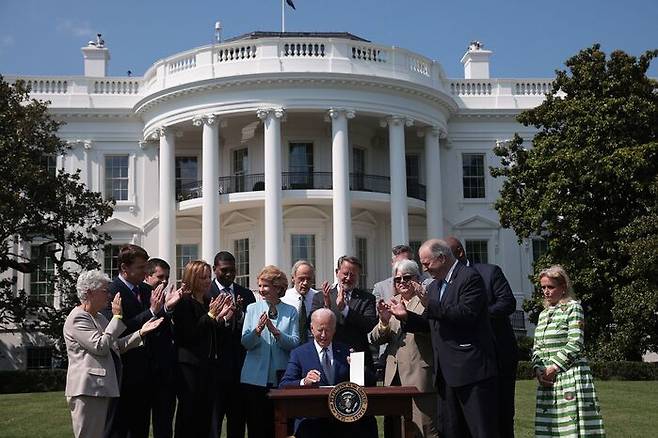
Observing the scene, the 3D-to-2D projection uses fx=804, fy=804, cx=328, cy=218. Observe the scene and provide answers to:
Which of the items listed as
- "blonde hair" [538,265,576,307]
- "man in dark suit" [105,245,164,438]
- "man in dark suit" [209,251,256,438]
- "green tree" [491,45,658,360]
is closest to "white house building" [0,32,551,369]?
"green tree" [491,45,658,360]

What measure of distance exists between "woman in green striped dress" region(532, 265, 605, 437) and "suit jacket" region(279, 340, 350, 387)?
1.88 meters

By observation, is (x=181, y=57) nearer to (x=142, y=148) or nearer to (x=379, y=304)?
(x=142, y=148)

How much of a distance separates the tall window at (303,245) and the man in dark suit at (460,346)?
880 inches

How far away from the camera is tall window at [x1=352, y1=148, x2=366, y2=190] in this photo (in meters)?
30.2

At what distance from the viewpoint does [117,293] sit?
7.80 metres

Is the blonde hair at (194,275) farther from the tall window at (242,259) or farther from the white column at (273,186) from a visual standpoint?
the tall window at (242,259)

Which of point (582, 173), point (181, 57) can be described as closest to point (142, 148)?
point (181, 57)

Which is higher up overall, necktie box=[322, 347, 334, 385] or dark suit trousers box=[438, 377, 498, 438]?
necktie box=[322, 347, 334, 385]

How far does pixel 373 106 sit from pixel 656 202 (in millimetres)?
10529

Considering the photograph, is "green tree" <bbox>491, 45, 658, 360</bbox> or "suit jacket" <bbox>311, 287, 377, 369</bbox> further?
"green tree" <bbox>491, 45, 658, 360</bbox>

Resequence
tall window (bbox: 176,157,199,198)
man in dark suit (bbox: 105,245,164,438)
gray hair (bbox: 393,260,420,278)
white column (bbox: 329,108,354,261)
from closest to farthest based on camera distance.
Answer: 1. gray hair (bbox: 393,260,420,278)
2. man in dark suit (bbox: 105,245,164,438)
3. white column (bbox: 329,108,354,261)
4. tall window (bbox: 176,157,199,198)

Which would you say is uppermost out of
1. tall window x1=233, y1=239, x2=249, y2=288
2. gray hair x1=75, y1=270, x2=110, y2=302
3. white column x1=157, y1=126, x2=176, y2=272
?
white column x1=157, y1=126, x2=176, y2=272

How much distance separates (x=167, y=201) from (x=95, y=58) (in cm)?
872

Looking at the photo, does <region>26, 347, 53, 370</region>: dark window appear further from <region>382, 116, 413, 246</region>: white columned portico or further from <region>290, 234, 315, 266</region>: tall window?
<region>382, 116, 413, 246</region>: white columned portico
